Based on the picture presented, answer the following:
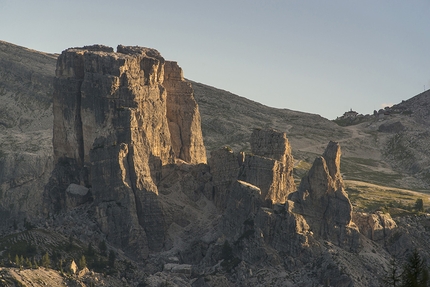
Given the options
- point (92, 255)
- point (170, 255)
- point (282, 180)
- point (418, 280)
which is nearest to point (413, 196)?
point (282, 180)

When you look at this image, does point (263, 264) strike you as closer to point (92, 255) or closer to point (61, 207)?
point (92, 255)

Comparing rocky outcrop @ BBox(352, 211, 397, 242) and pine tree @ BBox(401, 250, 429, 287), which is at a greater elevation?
pine tree @ BBox(401, 250, 429, 287)

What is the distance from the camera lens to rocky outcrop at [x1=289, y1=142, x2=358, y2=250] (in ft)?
411

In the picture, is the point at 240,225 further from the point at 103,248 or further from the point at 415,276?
the point at 415,276

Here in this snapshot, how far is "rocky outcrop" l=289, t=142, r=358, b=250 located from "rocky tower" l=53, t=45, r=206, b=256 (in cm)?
1962

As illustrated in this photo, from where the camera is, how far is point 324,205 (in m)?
127

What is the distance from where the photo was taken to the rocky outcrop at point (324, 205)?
12528 centimetres

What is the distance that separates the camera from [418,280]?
248 ft

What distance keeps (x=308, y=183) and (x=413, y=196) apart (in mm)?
55440

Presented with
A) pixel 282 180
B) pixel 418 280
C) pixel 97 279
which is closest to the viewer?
pixel 418 280

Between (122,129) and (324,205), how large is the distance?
29.0 meters

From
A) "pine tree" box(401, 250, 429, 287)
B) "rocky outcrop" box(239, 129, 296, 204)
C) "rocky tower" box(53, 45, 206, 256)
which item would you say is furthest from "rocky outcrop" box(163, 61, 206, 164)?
"pine tree" box(401, 250, 429, 287)

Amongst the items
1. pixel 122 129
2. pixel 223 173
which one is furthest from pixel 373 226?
pixel 122 129

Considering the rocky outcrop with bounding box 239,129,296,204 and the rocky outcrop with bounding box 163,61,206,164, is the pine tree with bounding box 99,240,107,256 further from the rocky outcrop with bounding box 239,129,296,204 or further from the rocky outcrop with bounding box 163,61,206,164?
the rocky outcrop with bounding box 163,61,206,164
